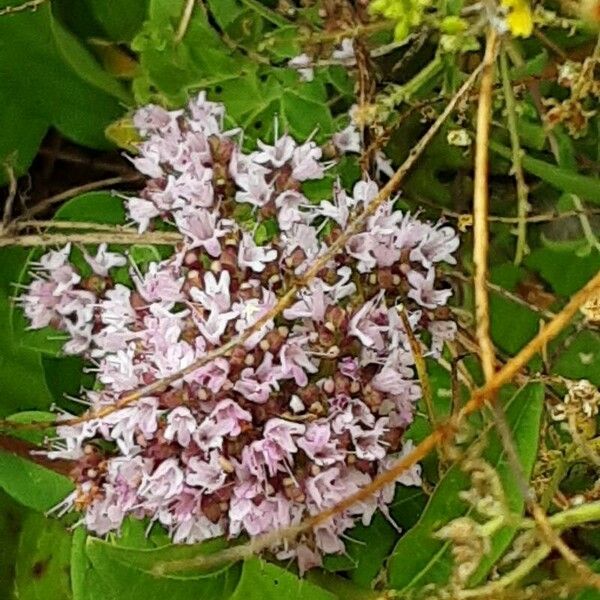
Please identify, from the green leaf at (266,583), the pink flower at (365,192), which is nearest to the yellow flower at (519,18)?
the pink flower at (365,192)

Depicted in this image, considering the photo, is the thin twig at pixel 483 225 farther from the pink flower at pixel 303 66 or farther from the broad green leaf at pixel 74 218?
the broad green leaf at pixel 74 218

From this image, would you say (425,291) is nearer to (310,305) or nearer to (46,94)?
(310,305)

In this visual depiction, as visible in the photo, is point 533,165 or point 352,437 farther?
point 533,165

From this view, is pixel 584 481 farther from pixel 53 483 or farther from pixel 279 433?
pixel 53 483

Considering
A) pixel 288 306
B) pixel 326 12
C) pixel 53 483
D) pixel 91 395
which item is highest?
pixel 326 12

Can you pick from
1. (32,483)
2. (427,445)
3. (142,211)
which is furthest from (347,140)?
(32,483)

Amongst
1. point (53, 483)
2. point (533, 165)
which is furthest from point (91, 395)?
point (533, 165)
